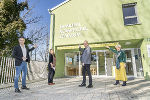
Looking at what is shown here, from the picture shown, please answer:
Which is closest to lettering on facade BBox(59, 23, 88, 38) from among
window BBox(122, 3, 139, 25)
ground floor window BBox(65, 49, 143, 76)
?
ground floor window BBox(65, 49, 143, 76)

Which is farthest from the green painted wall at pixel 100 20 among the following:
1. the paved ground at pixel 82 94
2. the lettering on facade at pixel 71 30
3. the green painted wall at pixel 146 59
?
the paved ground at pixel 82 94

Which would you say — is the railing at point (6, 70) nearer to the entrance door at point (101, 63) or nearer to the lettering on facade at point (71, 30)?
the lettering on facade at point (71, 30)

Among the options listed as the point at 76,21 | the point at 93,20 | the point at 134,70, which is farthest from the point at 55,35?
the point at 134,70

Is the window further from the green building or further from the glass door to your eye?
the glass door

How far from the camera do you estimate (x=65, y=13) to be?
9531 mm

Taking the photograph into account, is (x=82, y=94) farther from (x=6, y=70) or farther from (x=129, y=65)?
(x=129, y=65)

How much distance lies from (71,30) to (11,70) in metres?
5.17

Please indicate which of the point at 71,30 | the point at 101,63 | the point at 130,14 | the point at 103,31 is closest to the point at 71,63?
the point at 101,63

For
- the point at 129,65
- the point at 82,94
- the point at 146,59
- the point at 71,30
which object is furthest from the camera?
the point at 129,65

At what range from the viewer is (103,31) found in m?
8.32

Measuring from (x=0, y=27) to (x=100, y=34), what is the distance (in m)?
8.06

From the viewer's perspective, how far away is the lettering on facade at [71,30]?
28.9 feet

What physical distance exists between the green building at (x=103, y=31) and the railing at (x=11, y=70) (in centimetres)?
155

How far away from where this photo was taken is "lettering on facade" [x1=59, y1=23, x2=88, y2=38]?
880cm
